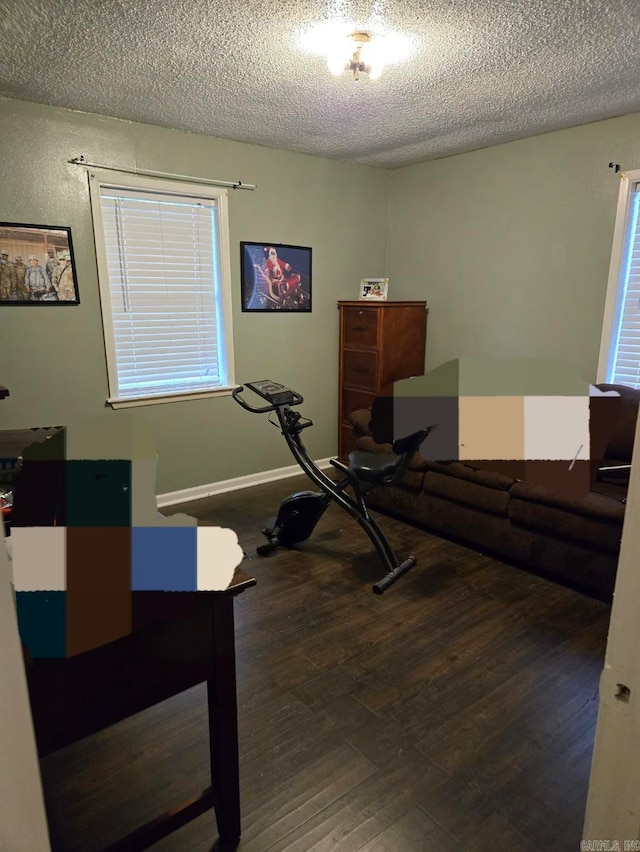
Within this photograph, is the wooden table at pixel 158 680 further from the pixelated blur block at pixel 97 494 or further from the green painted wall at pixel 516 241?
the green painted wall at pixel 516 241

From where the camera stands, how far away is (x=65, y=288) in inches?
123

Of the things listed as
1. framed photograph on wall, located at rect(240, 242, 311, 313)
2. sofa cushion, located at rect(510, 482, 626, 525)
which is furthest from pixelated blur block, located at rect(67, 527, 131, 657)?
framed photograph on wall, located at rect(240, 242, 311, 313)

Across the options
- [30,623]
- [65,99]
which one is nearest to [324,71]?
[65,99]

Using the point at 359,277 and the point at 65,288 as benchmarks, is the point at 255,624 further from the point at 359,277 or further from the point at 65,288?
the point at 359,277

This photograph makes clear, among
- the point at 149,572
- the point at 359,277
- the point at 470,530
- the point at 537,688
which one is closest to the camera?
the point at 149,572

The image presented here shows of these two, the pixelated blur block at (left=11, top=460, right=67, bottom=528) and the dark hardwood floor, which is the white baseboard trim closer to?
the dark hardwood floor

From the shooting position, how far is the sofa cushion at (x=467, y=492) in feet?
9.65

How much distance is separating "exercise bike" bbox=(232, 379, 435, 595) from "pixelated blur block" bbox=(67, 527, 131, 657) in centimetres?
167

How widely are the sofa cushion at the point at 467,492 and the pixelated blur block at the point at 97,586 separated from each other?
7.80 feet

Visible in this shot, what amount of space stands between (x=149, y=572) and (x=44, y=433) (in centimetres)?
173

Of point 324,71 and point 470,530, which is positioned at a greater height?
point 324,71

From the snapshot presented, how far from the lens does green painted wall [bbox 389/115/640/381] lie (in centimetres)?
326

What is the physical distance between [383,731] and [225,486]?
255 cm

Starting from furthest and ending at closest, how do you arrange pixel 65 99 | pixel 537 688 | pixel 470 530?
1. pixel 470 530
2. pixel 65 99
3. pixel 537 688
